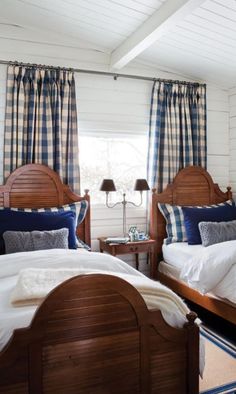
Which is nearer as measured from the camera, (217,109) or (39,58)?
(39,58)

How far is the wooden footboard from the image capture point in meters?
1.50

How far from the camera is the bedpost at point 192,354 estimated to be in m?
1.77

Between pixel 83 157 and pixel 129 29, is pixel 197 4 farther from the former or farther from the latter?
pixel 83 157

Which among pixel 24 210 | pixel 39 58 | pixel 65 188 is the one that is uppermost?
pixel 39 58

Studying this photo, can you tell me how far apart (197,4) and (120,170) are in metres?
2.04

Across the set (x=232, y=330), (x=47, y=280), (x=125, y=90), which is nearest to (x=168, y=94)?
(x=125, y=90)

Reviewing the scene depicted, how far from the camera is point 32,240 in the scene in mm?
2861

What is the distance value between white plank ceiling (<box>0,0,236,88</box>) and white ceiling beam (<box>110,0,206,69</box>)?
0.06ft

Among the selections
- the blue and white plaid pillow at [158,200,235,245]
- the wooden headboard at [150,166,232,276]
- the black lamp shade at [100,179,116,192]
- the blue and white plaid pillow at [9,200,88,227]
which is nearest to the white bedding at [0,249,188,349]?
the blue and white plaid pillow at [9,200,88,227]

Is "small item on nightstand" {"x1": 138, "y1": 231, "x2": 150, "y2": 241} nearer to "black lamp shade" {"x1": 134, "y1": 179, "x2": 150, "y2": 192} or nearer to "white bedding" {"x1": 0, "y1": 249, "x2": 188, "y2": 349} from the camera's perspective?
"black lamp shade" {"x1": 134, "y1": 179, "x2": 150, "y2": 192}

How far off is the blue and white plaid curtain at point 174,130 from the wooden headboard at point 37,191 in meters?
0.98

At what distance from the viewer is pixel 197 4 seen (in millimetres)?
2449

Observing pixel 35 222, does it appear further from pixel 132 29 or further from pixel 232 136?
pixel 232 136

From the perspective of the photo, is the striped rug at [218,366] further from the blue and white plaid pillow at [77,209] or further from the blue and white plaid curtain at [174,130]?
the blue and white plaid curtain at [174,130]
